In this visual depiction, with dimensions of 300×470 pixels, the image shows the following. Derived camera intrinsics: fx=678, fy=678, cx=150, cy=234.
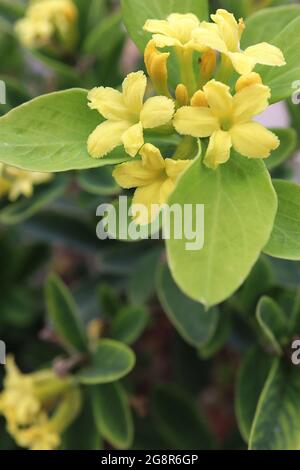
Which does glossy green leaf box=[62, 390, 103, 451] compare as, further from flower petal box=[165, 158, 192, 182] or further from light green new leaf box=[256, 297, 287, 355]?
flower petal box=[165, 158, 192, 182]

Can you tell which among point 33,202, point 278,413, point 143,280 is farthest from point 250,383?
point 33,202

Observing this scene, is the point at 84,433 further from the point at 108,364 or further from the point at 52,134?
the point at 52,134

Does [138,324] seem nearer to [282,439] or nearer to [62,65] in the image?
[282,439]

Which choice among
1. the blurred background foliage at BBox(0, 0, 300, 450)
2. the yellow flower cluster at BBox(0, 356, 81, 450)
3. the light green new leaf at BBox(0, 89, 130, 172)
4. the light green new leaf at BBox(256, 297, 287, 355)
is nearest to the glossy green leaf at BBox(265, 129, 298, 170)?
the blurred background foliage at BBox(0, 0, 300, 450)

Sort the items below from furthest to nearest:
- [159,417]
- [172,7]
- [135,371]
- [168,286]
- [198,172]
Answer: [135,371]
[159,417]
[168,286]
[172,7]
[198,172]

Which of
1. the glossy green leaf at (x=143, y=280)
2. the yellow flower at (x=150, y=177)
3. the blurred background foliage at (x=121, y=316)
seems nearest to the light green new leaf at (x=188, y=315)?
the blurred background foliage at (x=121, y=316)

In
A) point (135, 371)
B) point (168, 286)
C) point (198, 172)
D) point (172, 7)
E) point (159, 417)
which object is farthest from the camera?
point (135, 371)

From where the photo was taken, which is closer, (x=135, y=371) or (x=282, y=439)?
(x=282, y=439)

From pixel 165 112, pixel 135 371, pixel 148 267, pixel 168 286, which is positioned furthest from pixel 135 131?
pixel 135 371

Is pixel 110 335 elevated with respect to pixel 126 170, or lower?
lower
